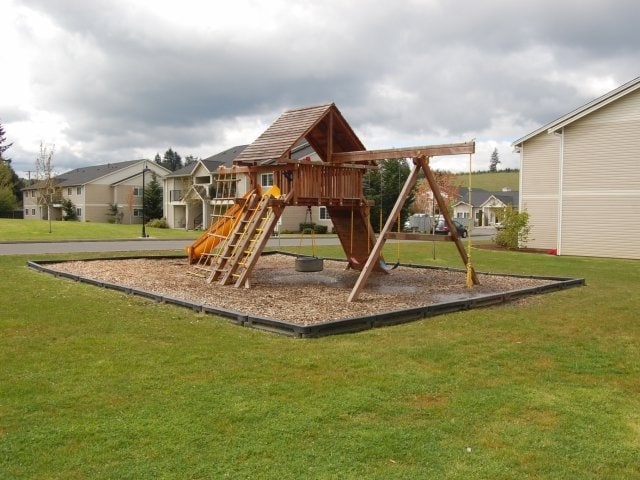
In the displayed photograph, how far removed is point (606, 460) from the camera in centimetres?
432

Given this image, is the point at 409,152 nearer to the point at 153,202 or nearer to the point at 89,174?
the point at 153,202

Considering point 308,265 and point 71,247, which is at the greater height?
point 308,265

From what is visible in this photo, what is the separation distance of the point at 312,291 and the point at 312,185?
2.95 meters

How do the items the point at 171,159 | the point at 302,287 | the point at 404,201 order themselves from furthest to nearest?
the point at 171,159
the point at 302,287
the point at 404,201

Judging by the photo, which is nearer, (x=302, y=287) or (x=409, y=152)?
(x=409, y=152)

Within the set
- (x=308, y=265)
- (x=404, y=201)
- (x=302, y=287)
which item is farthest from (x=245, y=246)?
(x=404, y=201)

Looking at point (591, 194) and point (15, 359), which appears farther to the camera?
point (591, 194)

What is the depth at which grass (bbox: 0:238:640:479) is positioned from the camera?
4.22m

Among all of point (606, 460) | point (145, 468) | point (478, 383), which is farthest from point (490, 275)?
point (145, 468)

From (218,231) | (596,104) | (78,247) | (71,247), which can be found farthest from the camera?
(78,247)

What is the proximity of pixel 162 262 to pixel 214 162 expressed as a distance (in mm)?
43238

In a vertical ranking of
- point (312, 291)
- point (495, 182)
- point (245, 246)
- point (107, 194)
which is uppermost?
point (495, 182)

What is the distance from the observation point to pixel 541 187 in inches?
1199

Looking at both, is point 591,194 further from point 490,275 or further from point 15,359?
point 15,359
